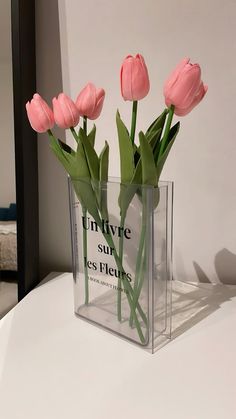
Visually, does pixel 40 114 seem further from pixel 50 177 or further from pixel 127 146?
pixel 50 177

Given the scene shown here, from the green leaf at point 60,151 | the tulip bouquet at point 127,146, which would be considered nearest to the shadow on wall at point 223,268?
the tulip bouquet at point 127,146

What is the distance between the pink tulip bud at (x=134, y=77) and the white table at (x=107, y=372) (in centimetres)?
37

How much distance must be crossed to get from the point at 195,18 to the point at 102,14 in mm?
187

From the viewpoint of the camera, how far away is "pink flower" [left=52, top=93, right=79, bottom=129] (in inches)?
20.5

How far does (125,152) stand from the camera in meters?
0.51

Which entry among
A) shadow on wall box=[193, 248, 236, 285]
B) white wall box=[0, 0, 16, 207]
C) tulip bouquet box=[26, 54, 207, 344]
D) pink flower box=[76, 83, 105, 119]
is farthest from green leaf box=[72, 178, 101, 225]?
shadow on wall box=[193, 248, 236, 285]

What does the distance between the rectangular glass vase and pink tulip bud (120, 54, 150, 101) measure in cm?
13

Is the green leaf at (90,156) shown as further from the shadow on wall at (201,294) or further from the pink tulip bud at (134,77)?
the shadow on wall at (201,294)

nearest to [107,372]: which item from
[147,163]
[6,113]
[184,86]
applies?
[147,163]

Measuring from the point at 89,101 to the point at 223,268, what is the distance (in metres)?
0.47

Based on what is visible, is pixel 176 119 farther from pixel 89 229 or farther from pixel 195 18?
pixel 89 229

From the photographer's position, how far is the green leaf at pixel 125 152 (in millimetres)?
508

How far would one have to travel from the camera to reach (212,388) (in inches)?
17.2

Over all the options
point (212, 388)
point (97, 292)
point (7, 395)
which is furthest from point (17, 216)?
point (212, 388)
